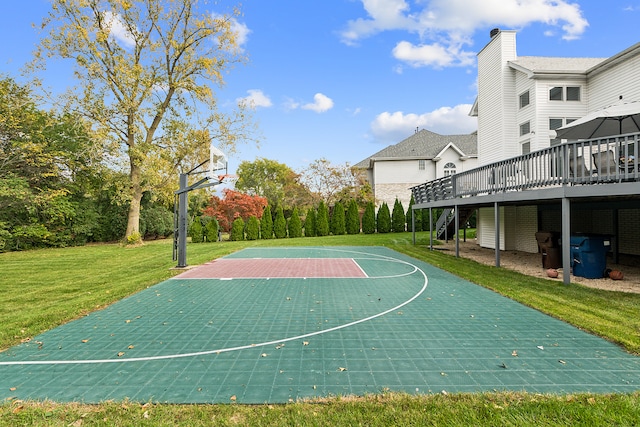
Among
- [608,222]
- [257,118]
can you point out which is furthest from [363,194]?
[608,222]

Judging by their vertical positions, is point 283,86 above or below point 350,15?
below

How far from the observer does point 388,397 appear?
2803 mm

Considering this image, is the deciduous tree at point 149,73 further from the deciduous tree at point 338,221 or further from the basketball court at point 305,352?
the basketball court at point 305,352

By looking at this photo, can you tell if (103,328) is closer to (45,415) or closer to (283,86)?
(45,415)

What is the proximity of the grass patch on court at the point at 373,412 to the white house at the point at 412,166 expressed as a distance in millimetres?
26033

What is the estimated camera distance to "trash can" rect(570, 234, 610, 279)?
768 centimetres

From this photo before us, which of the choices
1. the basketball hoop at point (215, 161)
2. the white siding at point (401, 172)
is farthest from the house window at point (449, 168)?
the basketball hoop at point (215, 161)

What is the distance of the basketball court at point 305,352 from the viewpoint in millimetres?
3021

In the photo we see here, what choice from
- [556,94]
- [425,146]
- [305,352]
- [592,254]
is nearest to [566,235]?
[592,254]

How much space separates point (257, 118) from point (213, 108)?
2658mm

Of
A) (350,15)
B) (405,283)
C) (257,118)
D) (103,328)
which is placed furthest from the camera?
(257,118)

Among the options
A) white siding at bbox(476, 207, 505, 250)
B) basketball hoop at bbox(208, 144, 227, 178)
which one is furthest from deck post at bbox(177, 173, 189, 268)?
white siding at bbox(476, 207, 505, 250)

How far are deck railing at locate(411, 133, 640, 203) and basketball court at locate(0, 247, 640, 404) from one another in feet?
10.4

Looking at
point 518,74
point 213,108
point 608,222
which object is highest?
point 213,108
